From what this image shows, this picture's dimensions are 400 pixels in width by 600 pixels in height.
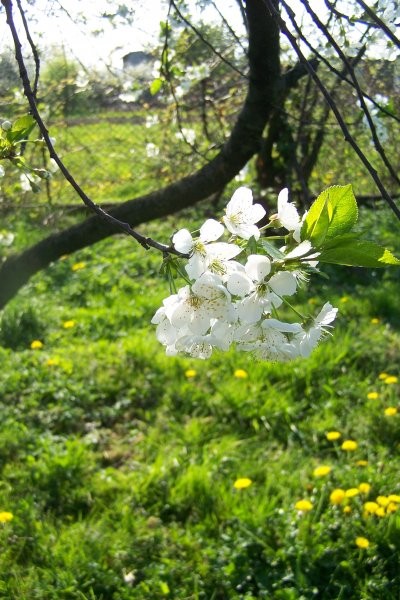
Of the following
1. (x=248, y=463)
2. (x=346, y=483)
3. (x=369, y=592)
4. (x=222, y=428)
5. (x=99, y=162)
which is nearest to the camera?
(x=369, y=592)

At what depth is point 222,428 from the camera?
2.99 metres

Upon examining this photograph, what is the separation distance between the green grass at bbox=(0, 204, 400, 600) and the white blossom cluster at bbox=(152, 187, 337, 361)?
142 centimetres

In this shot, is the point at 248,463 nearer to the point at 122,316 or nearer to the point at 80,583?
the point at 80,583

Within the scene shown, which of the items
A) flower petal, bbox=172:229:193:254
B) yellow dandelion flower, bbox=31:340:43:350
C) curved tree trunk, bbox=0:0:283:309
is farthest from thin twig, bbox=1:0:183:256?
yellow dandelion flower, bbox=31:340:43:350

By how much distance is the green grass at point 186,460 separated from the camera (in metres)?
2.21

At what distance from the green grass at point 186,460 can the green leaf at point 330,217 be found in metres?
1.56

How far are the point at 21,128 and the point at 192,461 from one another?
171cm

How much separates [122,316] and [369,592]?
7.56ft

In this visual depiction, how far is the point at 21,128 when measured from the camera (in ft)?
4.38

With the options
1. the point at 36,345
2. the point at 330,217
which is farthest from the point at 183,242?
the point at 36,345

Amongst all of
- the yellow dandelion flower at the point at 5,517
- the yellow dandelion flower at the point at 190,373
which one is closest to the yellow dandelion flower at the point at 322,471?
the yellow dandelion flower at the point at 190,373

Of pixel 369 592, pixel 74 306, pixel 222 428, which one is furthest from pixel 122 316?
pixel 369 592

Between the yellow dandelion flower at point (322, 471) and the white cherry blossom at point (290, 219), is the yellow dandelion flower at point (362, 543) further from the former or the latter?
the white cherry blossom at point (290, 219)

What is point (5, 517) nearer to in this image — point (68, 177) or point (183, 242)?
point (68, 177)
